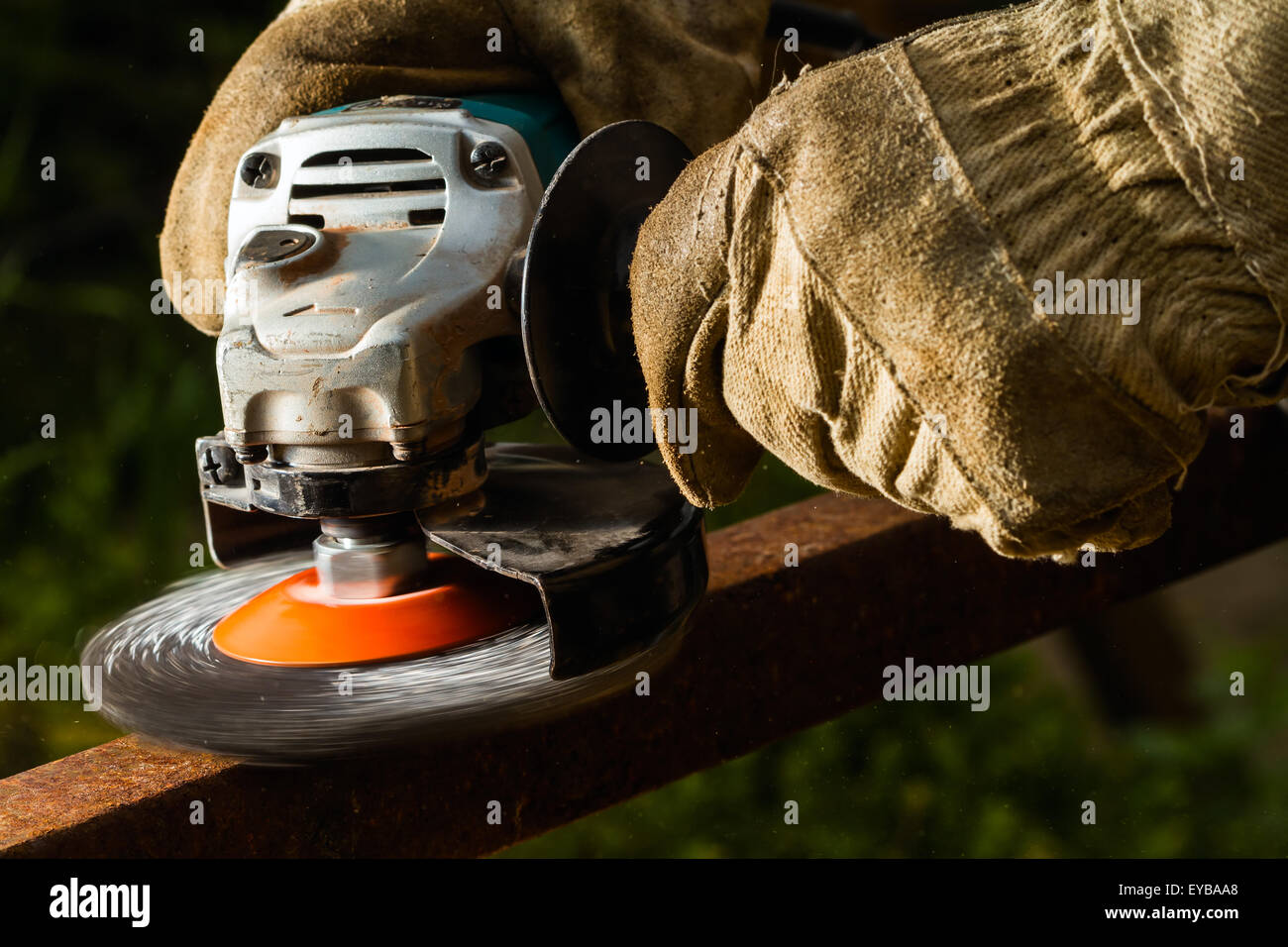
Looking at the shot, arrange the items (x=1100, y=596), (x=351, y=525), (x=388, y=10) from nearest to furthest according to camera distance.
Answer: (x=351, y=525) < (x=388, y=10) < (x=1100, y=596)

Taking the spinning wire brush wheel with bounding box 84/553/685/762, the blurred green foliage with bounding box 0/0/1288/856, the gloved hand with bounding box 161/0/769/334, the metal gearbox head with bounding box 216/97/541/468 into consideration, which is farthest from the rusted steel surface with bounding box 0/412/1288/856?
the blurred green foliage with bounding box 0/0/1288/856

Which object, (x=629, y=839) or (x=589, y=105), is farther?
(x=629, y=839)

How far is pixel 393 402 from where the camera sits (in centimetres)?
116

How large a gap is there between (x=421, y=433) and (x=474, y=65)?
1.77 ft

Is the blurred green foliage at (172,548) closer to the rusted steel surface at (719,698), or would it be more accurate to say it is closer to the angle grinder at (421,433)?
the rusted steel surface at (719,698)

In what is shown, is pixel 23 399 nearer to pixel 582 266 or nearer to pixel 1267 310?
pixel 582 266

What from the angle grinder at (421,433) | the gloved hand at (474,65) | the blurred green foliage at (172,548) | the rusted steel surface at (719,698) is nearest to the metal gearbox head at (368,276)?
the angle grinder at (421,433)

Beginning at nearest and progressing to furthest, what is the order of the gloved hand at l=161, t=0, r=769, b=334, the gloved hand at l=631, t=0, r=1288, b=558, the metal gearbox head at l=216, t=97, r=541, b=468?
1. the gloved hand at l=631, t=0, r=1288, b=558
2. the metal gearbox head at l=216, t=97, r=541, b=468
3. the gloved hand at l=161, t=0, r=769, b=334

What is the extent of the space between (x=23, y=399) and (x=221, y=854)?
260 cm

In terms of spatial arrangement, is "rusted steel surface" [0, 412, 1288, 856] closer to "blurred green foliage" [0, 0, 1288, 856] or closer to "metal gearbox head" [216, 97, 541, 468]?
"metal gearbox head" [216, 97, 541, 468]

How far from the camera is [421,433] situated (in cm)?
119

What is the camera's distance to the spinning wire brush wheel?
120 centimetres

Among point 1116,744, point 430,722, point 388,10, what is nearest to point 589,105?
point 388,10

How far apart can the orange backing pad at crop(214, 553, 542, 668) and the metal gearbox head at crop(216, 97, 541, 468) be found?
0.62ft
